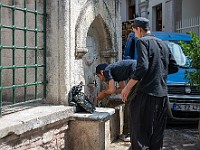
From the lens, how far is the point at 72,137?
505 centimetres

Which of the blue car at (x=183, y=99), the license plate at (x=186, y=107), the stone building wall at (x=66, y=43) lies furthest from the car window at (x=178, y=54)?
the stone building wall at (x=66, y=43)

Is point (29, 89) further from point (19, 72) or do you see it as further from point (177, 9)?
point (177, 9)

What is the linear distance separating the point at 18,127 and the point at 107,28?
120 inches

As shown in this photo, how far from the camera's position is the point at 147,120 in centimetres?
446

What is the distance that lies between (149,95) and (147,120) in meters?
0.32

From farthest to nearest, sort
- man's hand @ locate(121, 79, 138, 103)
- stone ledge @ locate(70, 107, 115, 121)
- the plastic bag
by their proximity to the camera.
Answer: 1. the plastic bag
2. stone ledge @ locate(70, 107, 115, 121)
3. man's hand @ locate(121, 79, 138, 103)

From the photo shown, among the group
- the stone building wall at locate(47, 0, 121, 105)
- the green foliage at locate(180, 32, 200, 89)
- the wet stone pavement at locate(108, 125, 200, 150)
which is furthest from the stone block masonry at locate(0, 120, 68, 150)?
the green foliage at locate(180, 32, 200, 89)

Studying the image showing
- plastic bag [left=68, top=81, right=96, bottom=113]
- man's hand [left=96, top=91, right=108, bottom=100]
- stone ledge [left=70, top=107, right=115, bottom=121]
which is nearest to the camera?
stone ledge [left=70, top=107, right=115, bottom=121]

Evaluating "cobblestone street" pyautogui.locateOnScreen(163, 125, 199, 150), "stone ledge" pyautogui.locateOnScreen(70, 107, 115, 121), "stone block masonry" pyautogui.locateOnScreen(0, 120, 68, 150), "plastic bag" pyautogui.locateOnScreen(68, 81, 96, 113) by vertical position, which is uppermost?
"plastic bag" pyautogui.locateOnScreen(68, 81, 96, 113)

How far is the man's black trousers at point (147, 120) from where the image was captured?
4438 millimetres

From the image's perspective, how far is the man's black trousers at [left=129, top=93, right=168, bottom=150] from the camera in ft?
14.6

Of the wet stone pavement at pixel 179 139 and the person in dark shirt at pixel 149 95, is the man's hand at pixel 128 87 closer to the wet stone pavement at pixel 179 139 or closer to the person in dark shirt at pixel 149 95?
the person in dark shirt at pixel 149 95

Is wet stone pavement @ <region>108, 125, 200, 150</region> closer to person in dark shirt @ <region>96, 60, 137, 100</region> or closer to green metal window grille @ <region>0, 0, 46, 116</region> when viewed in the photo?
person in dark shirt @ <region>96, 60, 137, 100</region>

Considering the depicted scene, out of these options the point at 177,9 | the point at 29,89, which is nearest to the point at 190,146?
the point at 29,89
